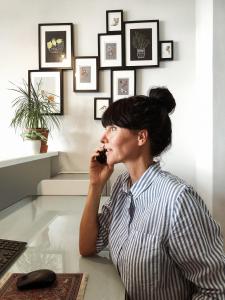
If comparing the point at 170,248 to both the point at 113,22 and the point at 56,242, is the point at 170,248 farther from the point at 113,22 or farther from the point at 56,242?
the point at 113,22

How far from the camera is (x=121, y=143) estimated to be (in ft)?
3.41

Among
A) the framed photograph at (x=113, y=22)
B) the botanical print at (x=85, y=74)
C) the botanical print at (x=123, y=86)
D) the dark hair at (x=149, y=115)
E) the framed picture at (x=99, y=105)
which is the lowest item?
the dark hair at (x=149, y=115)

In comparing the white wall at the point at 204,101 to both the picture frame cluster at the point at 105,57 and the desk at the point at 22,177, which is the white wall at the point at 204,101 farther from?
the desk at the point at 22,177

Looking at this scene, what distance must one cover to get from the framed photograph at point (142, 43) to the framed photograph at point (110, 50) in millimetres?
60

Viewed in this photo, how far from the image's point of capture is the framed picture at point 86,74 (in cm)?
266

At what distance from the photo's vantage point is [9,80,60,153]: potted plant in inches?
96.2

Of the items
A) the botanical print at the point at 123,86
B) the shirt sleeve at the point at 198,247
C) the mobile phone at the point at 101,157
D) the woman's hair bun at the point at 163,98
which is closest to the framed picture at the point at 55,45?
the botanical print at the point at 123,86

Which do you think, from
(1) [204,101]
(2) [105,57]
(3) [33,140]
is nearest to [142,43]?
(2) [105,57]

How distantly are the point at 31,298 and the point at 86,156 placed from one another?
6.52 feet

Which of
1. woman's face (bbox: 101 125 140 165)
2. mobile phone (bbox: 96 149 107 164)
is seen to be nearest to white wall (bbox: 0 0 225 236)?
mobile phone (bbox: 96 149 107 164)

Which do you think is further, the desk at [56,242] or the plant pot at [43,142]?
the plant pot at [43,142]

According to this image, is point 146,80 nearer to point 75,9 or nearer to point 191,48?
point 191,48

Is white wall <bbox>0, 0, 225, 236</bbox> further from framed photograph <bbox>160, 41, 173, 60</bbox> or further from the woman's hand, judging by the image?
the woman's hand

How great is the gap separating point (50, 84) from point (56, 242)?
1.81 meters
